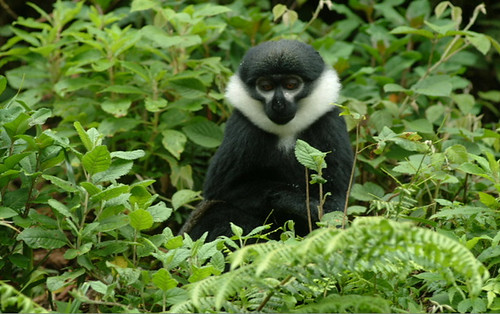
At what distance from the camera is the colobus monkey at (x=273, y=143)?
5.72 meters

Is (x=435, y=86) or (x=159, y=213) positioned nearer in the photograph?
(x=159, y=213)

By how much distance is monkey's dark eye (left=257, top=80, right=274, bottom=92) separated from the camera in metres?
5.75

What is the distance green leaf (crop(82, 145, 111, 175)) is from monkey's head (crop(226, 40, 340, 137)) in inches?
77.4

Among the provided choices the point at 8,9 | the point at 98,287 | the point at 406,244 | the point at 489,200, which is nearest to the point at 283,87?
the point at 489,200

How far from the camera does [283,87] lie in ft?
18.9

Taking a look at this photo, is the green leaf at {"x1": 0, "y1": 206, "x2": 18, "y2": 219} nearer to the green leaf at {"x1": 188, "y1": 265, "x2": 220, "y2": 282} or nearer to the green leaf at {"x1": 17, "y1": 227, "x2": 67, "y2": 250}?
the green leaf at {"x1": 17, "y1": 227, "x2": 67, "y2": 250}

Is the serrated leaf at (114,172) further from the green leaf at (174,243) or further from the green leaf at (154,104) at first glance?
the green leaf at (154,104)

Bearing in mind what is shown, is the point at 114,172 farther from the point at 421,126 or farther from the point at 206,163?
the point at 421,126

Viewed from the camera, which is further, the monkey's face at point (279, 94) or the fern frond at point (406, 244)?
the monkey's face at point (279, 94)

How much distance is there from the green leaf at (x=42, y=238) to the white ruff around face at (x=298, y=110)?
236cm

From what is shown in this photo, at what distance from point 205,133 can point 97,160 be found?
9.68 ft

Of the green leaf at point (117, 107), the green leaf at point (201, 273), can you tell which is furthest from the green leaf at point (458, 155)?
the green leaf at point (117, 107)

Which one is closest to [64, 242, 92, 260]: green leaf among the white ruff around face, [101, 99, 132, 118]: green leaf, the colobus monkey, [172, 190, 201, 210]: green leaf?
the colobus monkey

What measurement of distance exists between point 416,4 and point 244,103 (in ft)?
11.9
